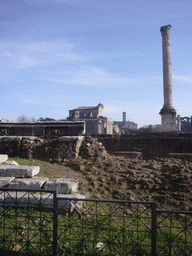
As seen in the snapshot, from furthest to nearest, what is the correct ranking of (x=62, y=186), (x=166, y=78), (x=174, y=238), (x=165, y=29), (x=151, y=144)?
(x=165, y=29) → (x=166, y=78) → (x=151, y=144) → (x=62, y=186) → (x=174, y=238)

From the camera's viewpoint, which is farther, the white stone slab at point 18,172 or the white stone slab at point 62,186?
the white stone slab at point 18,172

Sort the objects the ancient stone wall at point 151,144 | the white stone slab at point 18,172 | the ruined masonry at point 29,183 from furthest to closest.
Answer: the ancient stone wall at point 151,144 < the white stone slab at point 18,172 < the ruined masonry at point 29,183

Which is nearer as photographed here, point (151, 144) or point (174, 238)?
point (174, 238)

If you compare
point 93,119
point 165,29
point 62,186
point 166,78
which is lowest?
point 62,186

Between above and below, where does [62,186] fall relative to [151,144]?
below

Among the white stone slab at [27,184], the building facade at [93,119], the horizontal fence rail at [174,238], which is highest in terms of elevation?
the building facade at [93,119]

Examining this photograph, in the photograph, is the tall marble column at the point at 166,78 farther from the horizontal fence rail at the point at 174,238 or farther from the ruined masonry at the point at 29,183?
the ruined masonry at the point at 29,183

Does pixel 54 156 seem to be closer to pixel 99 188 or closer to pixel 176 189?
pixel 99 188

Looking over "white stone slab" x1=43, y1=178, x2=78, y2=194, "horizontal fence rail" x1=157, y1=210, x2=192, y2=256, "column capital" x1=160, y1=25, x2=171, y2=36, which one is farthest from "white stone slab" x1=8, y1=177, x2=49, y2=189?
"column capital" x1=160, y1=25, x2=171, y2=36

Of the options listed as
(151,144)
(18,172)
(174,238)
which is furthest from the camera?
(151,144)

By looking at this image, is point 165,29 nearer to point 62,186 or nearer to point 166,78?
point 166,78

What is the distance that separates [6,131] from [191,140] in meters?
13.2

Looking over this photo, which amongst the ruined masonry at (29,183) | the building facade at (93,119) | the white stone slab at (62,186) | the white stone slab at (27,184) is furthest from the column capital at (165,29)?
the building facade at (93,119)

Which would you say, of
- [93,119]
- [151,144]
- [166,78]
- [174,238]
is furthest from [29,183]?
[93,119]
